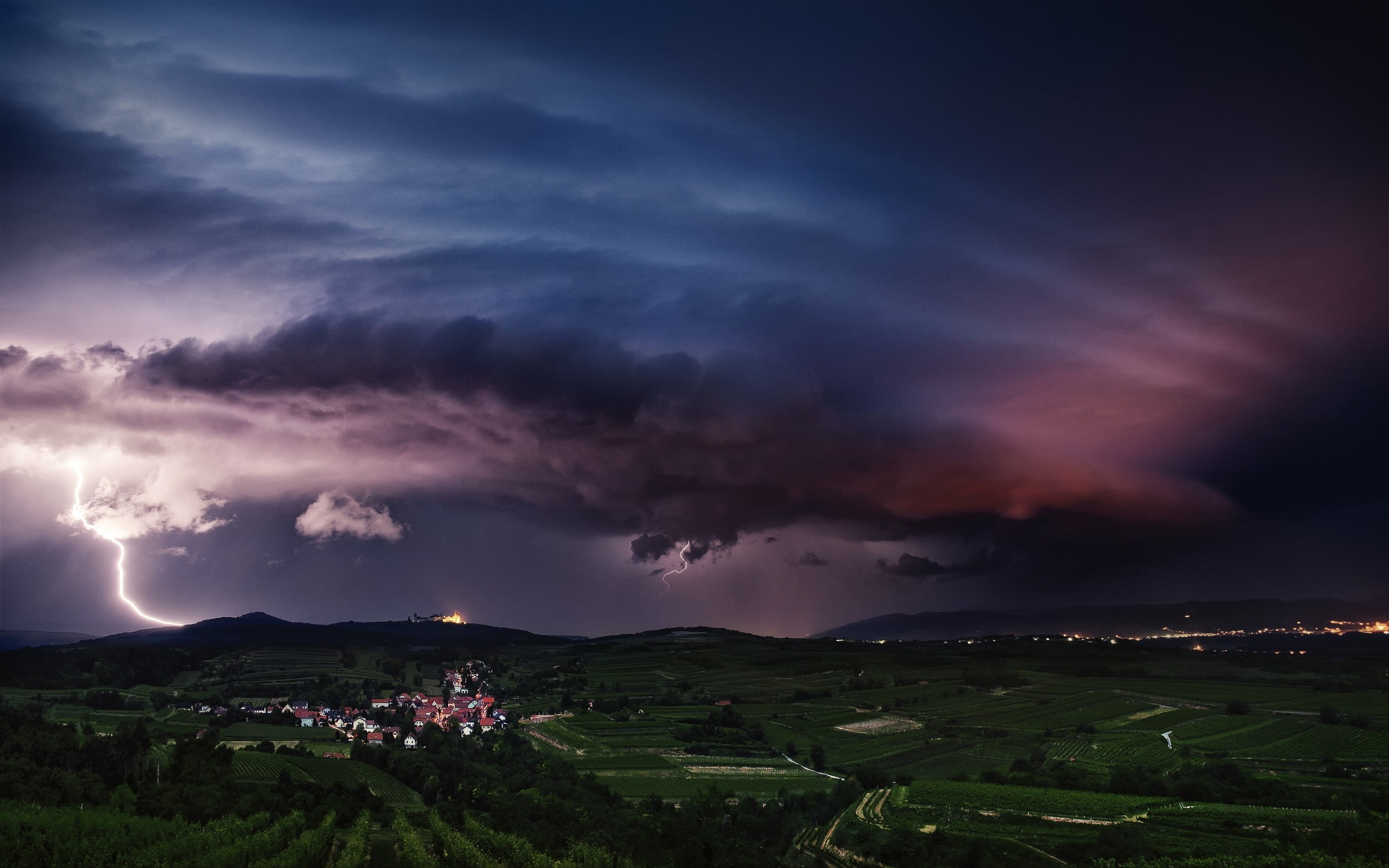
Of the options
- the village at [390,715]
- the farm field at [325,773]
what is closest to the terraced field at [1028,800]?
the farm field at [325,773]

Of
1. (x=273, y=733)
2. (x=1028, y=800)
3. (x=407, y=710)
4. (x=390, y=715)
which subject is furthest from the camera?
(x=407, y=710)

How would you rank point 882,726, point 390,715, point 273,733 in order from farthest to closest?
1. point 390,715
2. point 273,733
3. point 882,726

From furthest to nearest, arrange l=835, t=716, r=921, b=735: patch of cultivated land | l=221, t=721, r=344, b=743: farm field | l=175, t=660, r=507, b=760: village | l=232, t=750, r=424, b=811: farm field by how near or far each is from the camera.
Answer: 1. l=175, t=660, r=507, b=760: village
2. l=221, t=721, r=344, b=743: farm field
3. l=835, t=716, r=921, b=735: patch of cultivated land
4. l=232, t=750, r=424, b=811: farm field

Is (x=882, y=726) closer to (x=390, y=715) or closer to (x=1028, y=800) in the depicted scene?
(x=1028, y=800)

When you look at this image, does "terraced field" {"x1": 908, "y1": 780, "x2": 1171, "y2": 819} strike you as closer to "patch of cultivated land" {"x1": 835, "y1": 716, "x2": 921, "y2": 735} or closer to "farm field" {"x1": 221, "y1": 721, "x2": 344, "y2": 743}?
"patch of cultivated land" {"x1": 835, "y1": 716, "x2": 921, "y2": 735}

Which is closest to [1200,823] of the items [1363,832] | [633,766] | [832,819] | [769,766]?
[1363,832]

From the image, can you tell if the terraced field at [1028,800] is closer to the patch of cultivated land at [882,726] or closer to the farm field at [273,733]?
the patch of cultivated land at [882,726]

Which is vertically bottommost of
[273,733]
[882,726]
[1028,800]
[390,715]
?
[390,715]

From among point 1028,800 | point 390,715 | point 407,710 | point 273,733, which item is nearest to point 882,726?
point 1028,800

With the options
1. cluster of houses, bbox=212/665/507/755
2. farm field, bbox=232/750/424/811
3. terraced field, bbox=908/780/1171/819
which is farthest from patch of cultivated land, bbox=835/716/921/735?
farm field, bbox=232/750/424/811

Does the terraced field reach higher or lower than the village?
higher
